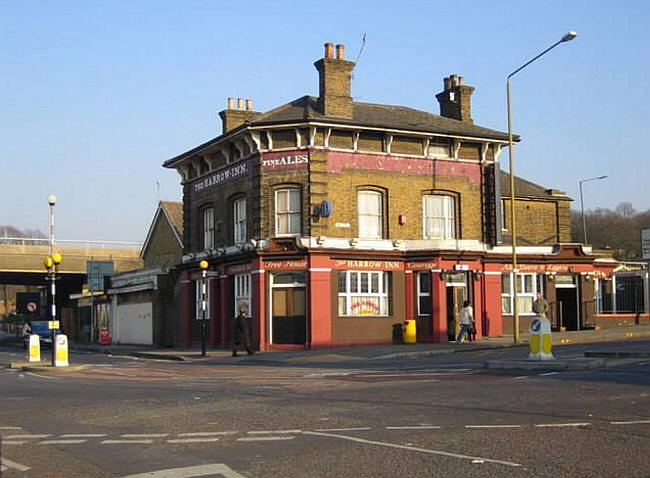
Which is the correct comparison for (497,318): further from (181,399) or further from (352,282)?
(181,399)

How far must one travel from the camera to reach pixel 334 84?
35406mm

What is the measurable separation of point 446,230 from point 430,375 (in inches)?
684

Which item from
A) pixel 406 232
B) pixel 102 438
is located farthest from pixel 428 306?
pixel 102 438

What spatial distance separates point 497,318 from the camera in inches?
1458

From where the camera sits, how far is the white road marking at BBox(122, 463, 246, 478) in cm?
855

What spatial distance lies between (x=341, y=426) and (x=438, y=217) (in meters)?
25.8

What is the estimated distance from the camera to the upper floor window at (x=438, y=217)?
121ft

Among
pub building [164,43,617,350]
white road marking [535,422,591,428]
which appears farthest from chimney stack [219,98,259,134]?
white road marking [535,422,591,428]

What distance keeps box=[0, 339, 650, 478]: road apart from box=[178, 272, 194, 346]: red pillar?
66.4 ft

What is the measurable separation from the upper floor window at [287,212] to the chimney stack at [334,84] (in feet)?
11.8

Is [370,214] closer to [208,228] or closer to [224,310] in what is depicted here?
[224,310]

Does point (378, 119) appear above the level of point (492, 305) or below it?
above

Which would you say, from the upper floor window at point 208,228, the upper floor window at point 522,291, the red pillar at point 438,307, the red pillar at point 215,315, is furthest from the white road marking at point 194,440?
the upper floor window at point 208,228

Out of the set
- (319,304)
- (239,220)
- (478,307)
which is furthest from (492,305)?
(239,220)
